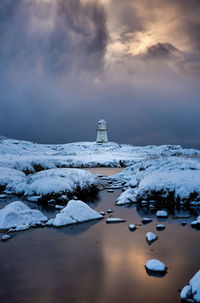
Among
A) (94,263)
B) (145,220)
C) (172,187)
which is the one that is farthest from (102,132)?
(94,263)

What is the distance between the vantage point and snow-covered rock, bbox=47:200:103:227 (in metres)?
7.90

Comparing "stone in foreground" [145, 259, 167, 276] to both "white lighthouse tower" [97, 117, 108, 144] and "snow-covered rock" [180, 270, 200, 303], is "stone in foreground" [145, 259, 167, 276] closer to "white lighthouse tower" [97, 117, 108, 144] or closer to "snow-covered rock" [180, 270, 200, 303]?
"snow-covered rock" [180, 270, 200, 303]

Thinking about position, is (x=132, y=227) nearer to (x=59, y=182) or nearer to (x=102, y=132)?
(x=59, y=182)

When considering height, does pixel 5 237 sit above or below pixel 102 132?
below

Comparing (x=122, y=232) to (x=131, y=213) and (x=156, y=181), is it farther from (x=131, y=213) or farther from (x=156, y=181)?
(x=156, y=181)

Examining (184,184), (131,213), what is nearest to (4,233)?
(131,213)

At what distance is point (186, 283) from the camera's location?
4398 mm

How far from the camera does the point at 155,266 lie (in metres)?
4.86

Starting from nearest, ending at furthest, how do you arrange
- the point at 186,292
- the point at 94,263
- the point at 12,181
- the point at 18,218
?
1. the point at 186,292
2. the point at 94,263
3. the point at 18,218
4. the point at 12,181

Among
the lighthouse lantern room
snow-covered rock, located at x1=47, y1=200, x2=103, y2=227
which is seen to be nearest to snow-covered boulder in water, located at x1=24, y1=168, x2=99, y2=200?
snow-covered rock, located at x1=47, y1=200, x2=103, y2=227

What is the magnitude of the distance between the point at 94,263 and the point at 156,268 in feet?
4.57

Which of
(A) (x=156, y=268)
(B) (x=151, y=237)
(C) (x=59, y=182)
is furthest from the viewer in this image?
(C) (x=59, y=182)

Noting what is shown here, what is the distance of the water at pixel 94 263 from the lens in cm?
410

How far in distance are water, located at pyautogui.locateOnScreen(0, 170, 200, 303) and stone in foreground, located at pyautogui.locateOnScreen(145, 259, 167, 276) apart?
0.38ft
